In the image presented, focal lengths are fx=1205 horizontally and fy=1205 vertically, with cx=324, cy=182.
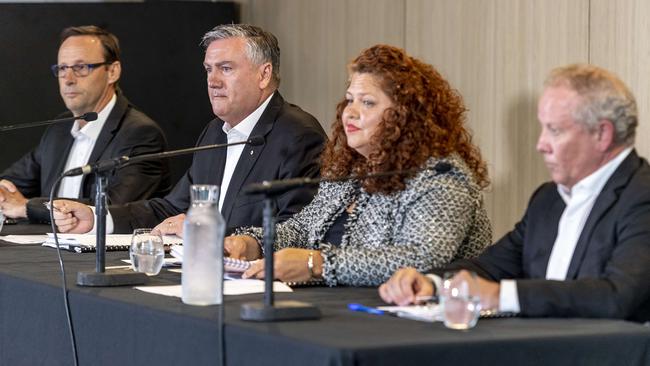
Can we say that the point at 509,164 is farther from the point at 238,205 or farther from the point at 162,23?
the point at 162,23

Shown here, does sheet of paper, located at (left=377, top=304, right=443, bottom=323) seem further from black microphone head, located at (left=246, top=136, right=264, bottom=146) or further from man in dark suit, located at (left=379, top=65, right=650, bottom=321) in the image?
black microphone head, located at (left=246, top=136, right=264, bottom=146)

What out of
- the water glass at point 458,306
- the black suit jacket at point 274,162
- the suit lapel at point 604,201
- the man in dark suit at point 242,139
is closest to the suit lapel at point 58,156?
the man in dark suit at point 242,139

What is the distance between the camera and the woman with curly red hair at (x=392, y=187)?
299cm

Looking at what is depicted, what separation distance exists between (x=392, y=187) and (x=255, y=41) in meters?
1.44

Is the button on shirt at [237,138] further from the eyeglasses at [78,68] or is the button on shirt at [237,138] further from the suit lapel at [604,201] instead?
the suit lapel at [604,201]

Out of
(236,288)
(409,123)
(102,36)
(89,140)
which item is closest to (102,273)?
(236,288)

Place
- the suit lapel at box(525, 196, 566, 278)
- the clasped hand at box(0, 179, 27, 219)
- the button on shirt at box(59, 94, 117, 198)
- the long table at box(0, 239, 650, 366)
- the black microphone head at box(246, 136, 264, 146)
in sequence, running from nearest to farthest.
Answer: the long table at box(0, 239, 650, 366) → the suit lapel at box(525, 196, 566, 278) → the black microphone head at box(246, 136, 264, 146) → the clasped hand at box(0, 179, 27, 219) → the button on shirt at box(59, 94, 117, 198)

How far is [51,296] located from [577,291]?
1.29m

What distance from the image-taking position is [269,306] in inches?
92.9

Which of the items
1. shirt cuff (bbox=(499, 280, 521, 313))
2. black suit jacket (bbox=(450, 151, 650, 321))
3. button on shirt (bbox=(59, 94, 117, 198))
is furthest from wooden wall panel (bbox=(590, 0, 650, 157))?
button on shirt (bbox=(59, 94, 117, 198))

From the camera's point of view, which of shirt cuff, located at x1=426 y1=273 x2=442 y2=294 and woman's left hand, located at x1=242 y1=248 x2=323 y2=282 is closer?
shirt cuff, located at x1=426 y1=273 x2=442 y2=294

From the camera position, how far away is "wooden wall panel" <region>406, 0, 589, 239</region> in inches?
168

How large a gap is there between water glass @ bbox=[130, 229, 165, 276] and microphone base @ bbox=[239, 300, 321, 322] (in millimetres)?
775

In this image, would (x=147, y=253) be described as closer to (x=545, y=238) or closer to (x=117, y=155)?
(x=545, y=238)
